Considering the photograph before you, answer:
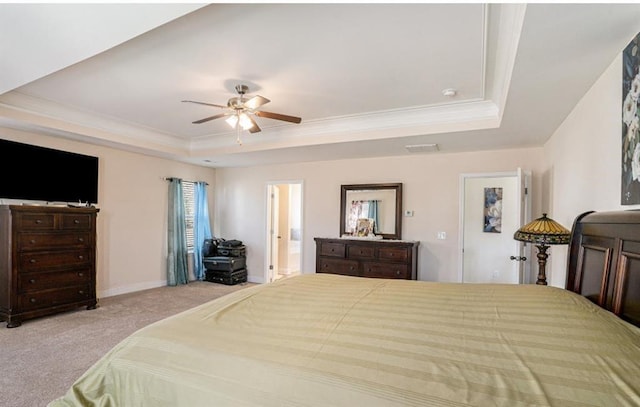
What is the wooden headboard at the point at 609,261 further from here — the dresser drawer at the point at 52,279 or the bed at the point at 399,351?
the dresser drawer at the point at 52,279

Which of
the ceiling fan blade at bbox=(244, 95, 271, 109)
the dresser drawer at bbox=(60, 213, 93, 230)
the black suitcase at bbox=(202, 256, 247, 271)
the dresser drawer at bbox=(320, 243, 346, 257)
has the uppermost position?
the ceiling fan blade at bbox=(244, 95, 271, 109)

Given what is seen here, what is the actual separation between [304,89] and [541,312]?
8.85 feet

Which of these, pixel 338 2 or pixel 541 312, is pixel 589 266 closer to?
pixel 541 312

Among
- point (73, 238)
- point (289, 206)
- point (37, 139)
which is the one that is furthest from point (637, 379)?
point (289, 206)

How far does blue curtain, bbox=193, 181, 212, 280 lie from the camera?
6.40m

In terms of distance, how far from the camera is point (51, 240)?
4.00 metres

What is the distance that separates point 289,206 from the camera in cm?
731

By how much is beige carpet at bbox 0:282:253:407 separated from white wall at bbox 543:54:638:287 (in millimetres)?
4040

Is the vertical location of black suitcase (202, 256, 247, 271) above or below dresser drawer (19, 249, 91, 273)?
below

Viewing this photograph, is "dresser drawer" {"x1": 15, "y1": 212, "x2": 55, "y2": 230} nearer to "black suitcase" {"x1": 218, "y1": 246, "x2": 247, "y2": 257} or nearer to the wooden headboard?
"black suitcase" {"x1": 218, "y1": 246, "x2": 247, "y2": 257}

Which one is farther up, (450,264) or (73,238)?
(73,238)

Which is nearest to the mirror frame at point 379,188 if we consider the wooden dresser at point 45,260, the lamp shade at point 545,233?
the lamp shade at point 545,233

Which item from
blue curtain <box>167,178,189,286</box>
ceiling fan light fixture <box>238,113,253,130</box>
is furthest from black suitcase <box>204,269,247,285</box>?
ceiling fan light fixture <box>238,113,253,130</box>

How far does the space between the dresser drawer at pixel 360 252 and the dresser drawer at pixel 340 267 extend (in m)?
0.10
